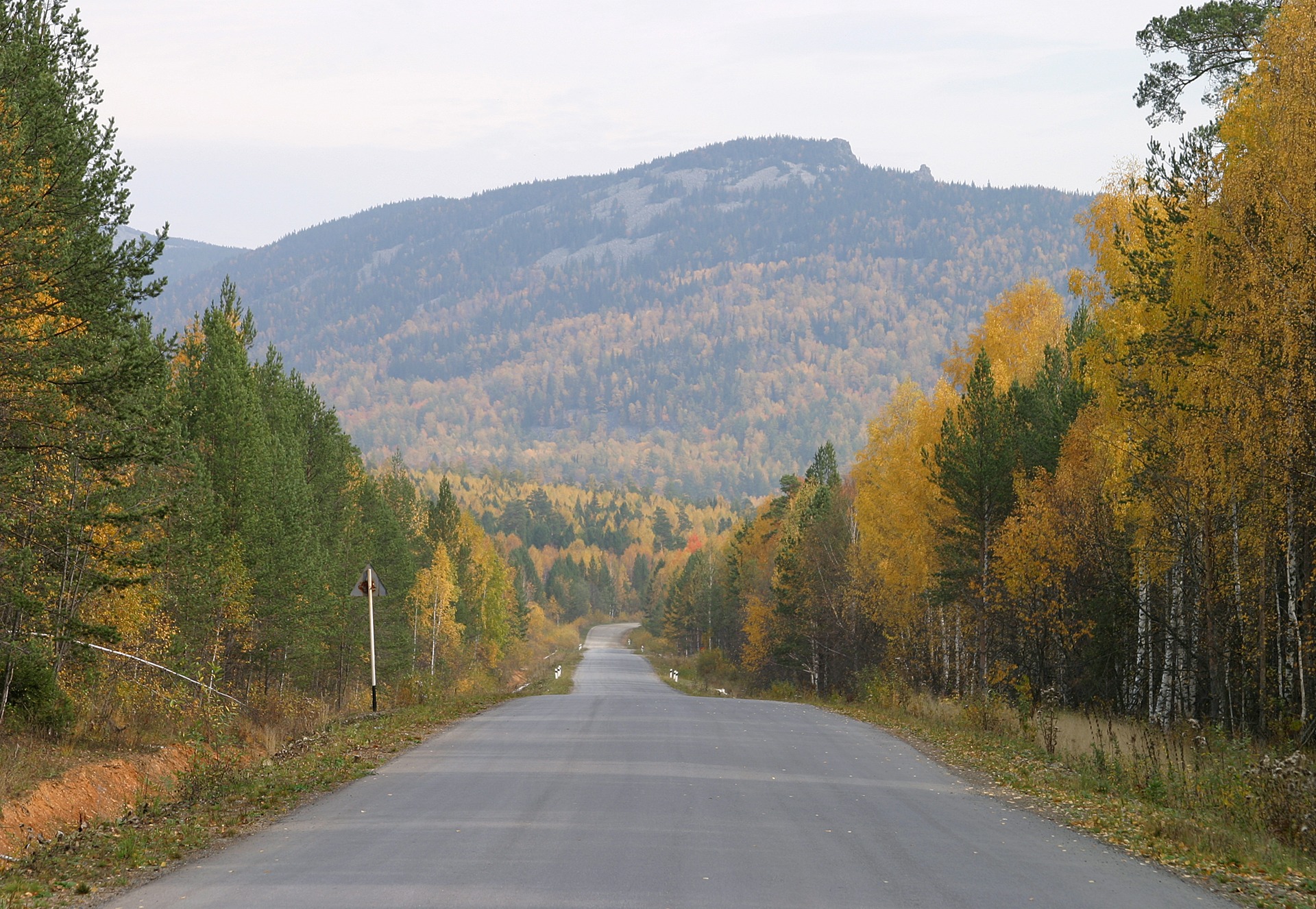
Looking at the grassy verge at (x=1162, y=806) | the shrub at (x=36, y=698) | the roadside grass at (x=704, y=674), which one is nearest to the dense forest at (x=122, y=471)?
the shrub at (x=36, y=698)

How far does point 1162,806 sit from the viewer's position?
46.5ft

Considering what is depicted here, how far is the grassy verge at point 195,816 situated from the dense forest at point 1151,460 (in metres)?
12.8

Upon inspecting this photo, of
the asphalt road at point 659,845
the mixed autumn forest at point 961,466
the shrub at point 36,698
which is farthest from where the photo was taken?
the shrub at point 36,698

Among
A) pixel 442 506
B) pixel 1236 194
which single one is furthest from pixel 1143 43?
pixel 442 506

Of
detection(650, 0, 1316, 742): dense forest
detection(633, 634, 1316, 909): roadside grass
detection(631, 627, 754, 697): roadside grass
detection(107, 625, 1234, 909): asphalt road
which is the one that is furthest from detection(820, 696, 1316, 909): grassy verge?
detection(631, 627, 754, 697): roadside grass

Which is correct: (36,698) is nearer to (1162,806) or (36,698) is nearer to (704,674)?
(1162,806)

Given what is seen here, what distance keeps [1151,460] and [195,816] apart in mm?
16871

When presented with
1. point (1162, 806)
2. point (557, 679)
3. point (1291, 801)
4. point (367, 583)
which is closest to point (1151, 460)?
point (1162, 806)

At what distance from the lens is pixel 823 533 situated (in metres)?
50.7

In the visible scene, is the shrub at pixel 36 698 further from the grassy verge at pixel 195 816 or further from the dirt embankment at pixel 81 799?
the grassy verge at pixel 195 816

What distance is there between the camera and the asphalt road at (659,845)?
8.43 meters

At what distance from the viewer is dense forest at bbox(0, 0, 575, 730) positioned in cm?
1398

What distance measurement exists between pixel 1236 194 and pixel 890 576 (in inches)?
931

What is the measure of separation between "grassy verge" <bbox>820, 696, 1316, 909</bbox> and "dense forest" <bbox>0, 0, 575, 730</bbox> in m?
12.4
